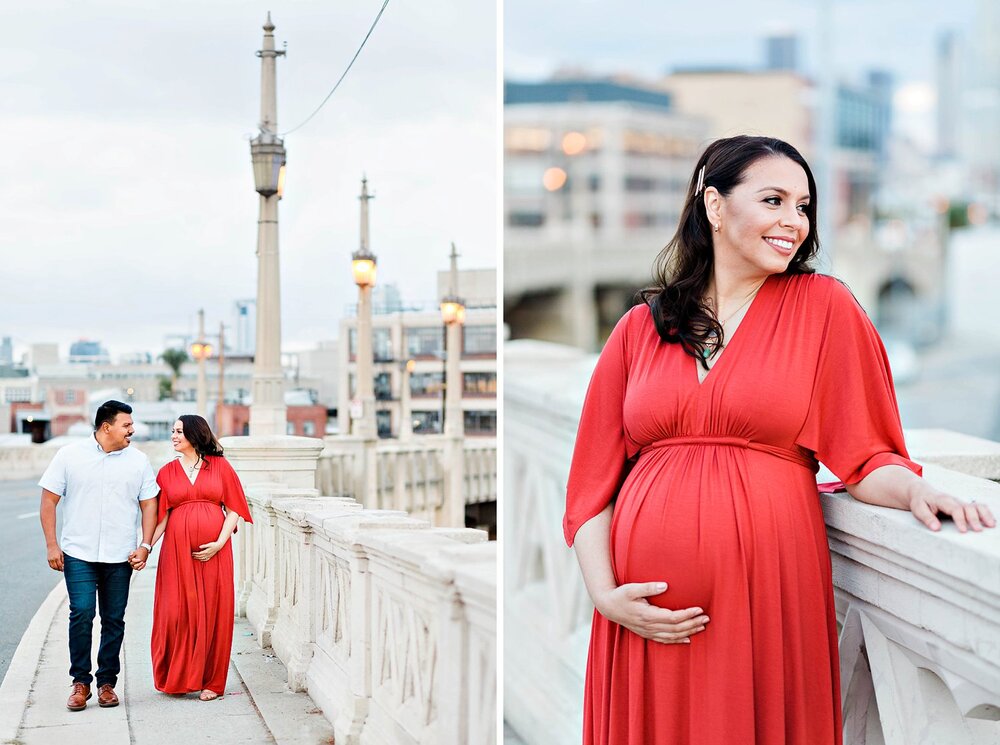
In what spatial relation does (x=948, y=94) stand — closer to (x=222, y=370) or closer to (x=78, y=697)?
(x=222, y=370)

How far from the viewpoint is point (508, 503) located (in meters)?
3.55

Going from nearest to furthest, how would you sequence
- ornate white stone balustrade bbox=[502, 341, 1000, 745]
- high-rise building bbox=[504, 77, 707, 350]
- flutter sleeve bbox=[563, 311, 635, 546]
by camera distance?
ornate white stone balustrade bbox=[502, 341, 1000, 745] → flutter sleeve bbox=[563, 311, 635, 546] → high-rise building bbox=[504, 77, 707, 350]

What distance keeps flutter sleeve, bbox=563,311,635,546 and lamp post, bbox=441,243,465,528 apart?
1.29m

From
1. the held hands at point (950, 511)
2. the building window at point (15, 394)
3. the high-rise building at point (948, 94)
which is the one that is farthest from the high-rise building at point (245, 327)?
the high-rise building at point (948, 94)

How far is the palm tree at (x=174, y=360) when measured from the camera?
2658 mm

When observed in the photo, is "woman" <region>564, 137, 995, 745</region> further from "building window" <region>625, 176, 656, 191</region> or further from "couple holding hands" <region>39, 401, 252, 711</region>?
"building window" <region>625, 176, 656, 191</region>

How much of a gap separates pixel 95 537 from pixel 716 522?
156cm

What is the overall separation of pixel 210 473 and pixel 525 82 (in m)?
68.8

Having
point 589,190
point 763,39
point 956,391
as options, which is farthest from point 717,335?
point 763,39

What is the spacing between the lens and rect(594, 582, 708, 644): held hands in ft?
5.62

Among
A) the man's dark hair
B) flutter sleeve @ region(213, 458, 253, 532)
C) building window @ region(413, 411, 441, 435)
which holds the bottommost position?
flutter sleeve @ region(213, 458, 253, 532)

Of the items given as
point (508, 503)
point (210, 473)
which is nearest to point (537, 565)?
point (508, 503)

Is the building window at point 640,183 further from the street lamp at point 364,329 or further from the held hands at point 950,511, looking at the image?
the held hands at point 950,511

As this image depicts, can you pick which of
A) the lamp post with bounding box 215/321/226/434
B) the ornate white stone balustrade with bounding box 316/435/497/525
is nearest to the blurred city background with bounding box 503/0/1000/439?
the ornate white stone balustrade with bounding box 316/435/497/525
